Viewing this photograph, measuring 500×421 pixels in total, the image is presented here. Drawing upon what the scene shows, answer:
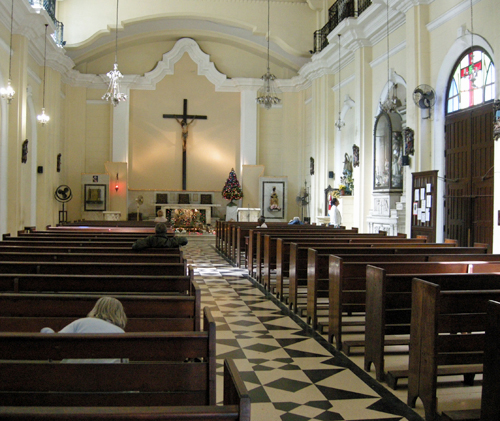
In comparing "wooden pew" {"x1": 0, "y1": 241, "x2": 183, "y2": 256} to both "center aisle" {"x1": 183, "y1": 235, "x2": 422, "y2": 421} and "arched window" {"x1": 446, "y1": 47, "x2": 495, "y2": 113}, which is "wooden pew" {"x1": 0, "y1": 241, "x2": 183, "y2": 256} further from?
"arched window" {"x1": 446, "y1": 47, "x2": 495, "y2": 113}

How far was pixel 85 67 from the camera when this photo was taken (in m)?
20.9

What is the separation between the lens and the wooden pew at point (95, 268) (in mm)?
4934

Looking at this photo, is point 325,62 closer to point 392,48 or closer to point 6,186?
point 392,48

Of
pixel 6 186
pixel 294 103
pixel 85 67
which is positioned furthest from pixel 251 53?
pixel 6 186

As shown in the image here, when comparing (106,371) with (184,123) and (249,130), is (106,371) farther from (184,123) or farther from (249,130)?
(184,123)

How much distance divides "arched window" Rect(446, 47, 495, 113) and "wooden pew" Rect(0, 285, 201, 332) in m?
7.89

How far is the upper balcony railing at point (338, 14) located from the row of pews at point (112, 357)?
41.1 feet

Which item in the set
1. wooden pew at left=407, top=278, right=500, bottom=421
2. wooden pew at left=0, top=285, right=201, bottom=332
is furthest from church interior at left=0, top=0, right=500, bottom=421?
wooden pew at left=0, top=285, right=201, bottom=332

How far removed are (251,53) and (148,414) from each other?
71.3ft

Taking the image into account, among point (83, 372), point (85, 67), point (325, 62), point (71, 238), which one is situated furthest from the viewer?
point (85, 67)

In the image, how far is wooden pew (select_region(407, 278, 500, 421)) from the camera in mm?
3260

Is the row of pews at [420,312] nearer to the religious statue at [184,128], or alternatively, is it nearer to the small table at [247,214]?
the small table at [247,214]

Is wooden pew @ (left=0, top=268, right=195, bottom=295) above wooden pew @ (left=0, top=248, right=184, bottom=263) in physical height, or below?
below

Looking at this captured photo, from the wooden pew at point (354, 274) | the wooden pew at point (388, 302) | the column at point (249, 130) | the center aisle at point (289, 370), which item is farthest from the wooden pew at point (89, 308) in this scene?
the column at point (249, 130)
